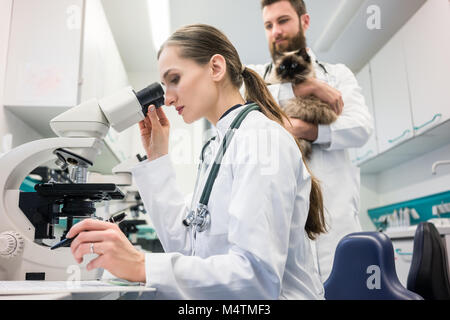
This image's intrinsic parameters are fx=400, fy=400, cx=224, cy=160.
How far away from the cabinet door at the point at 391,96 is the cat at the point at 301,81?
1541 mm

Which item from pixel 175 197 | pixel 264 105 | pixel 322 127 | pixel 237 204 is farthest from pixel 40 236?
pixel 322 127

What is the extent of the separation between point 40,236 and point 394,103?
2827 millimetres

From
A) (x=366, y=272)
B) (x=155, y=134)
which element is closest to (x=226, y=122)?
(x=155, y=134)

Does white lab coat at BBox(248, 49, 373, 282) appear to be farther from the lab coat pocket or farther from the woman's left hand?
the woman's left hand

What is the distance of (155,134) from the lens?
1081 mm

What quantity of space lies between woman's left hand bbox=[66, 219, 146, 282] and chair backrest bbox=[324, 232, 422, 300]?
0.57 metres

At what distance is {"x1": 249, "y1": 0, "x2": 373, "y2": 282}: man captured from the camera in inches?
56.9

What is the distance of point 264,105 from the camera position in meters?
0.98

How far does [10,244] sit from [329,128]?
1.10m

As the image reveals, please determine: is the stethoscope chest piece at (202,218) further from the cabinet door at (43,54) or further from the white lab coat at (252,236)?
the cabinet door at (43,54)

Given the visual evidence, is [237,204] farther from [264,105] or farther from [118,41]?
[118,41]

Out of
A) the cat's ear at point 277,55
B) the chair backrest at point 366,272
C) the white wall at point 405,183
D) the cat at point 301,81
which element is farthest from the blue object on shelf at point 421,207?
the chair backrest at point 366,272

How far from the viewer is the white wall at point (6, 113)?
181cm

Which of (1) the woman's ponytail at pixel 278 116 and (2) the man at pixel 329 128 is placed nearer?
(1) the woman's ponytail at pixel 278 116
